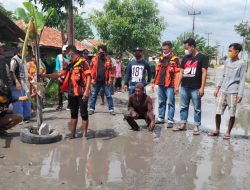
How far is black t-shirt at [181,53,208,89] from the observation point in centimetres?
746

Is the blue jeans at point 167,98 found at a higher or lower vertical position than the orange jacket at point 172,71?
lower

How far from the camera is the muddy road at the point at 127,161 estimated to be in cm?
478

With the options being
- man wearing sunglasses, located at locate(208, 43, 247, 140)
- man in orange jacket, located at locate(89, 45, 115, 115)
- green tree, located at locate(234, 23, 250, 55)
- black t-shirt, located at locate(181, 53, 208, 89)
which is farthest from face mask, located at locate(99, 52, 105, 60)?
green tree, located at locate(234, 23, 250, 55)

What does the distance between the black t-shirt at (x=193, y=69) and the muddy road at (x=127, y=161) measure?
1.08 metres

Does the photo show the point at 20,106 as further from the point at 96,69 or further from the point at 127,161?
the point at 127,161

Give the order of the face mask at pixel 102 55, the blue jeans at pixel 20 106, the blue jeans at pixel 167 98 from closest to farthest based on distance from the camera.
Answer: the blue jeans at pixel 20 106 → the blue jeans at pixel 167 98 → the face mask at pixel 102 55

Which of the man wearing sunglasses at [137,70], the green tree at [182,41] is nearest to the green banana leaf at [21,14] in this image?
the man wearing sunglasses at [137,70]

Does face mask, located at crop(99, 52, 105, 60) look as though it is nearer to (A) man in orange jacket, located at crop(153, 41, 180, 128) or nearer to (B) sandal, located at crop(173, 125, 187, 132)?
(A) man in orange jacket, located at crop(153, 41, 180, 128)

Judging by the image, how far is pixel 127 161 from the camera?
18.9 ft

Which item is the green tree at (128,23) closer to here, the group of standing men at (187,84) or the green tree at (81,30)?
the group of standing men at (187,84)

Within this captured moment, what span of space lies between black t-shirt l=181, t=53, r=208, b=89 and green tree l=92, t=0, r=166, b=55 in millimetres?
18114

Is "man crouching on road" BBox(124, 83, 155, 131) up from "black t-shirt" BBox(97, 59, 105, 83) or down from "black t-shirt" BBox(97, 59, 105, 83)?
down

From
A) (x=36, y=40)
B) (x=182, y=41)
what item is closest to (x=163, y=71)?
Answer: (x=36, y=40)

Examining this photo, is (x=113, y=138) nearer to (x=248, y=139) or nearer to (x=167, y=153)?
(x=167, y=153)
